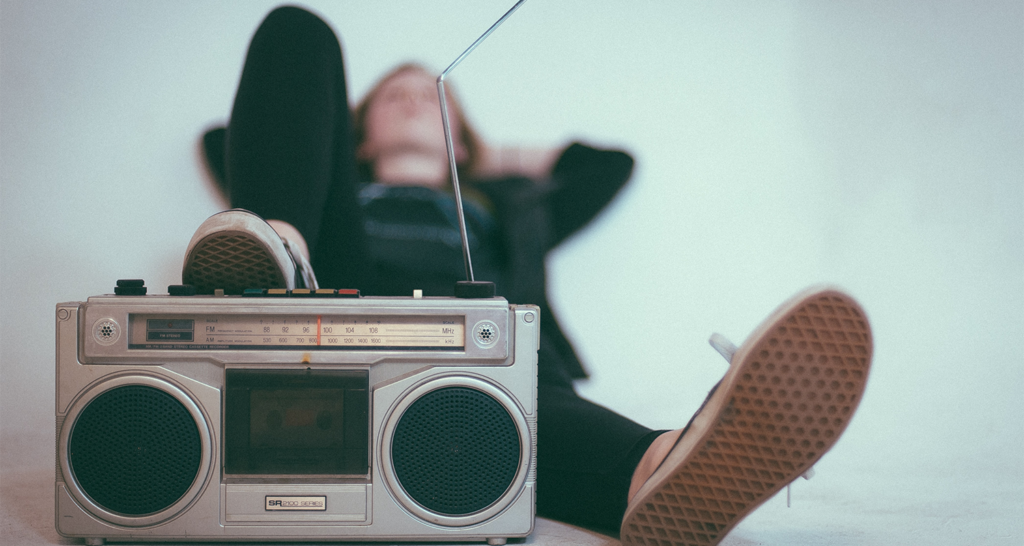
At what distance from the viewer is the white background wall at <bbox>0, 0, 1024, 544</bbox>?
49.4 inches

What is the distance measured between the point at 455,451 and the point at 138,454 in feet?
1.03

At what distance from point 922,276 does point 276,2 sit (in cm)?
129

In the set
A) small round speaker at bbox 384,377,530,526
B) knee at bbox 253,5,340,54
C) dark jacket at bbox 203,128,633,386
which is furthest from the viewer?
dark jacket at bbox 203,128,633,386

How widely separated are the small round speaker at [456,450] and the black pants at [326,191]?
0.12 meters

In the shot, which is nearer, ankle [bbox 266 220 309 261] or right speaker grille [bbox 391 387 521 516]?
right speaker grille [bbox 391 387 521 516]

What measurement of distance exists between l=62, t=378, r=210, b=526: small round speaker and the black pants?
289mm

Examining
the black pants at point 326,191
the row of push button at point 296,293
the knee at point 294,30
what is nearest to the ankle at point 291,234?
the black pants at point 326,191

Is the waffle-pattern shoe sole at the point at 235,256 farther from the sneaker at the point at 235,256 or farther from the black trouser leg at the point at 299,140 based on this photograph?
the black trouser leg at the point at 299,140

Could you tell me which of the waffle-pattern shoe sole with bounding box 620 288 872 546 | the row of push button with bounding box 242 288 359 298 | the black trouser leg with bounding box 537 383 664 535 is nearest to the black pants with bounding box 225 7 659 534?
the black trouser leg with bounding box 537 383 664 535

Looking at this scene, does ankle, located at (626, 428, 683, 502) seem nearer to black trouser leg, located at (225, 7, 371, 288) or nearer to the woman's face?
black trouser leg, located at (225, 7, 371, 288)

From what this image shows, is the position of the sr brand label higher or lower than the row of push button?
lower

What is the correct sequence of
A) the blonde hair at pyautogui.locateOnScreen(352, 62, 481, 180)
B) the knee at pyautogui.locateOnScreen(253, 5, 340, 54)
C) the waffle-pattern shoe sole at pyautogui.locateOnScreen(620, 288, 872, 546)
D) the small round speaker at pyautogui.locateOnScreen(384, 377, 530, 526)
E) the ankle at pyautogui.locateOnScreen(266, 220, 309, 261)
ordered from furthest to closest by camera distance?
the blonde hair at pyautogui.locateOnScreen(352, 62, 481, 180), the knee at pyautogui.locateOnScreen(253, 5, 340, 54), the ankle at pyautogui.locateOnScreen(266, 220, 309, 261), the small round speaker at pyautogui.locateOnScreen(384, 377, 530, 526), the waffle-pattern shoe sole at pyautogui.locateOnScreen(620, 288, 872, 546)

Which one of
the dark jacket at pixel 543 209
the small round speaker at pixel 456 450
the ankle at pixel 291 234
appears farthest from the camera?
the dark jacket at pixel 543 209

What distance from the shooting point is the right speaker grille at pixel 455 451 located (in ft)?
2.35
